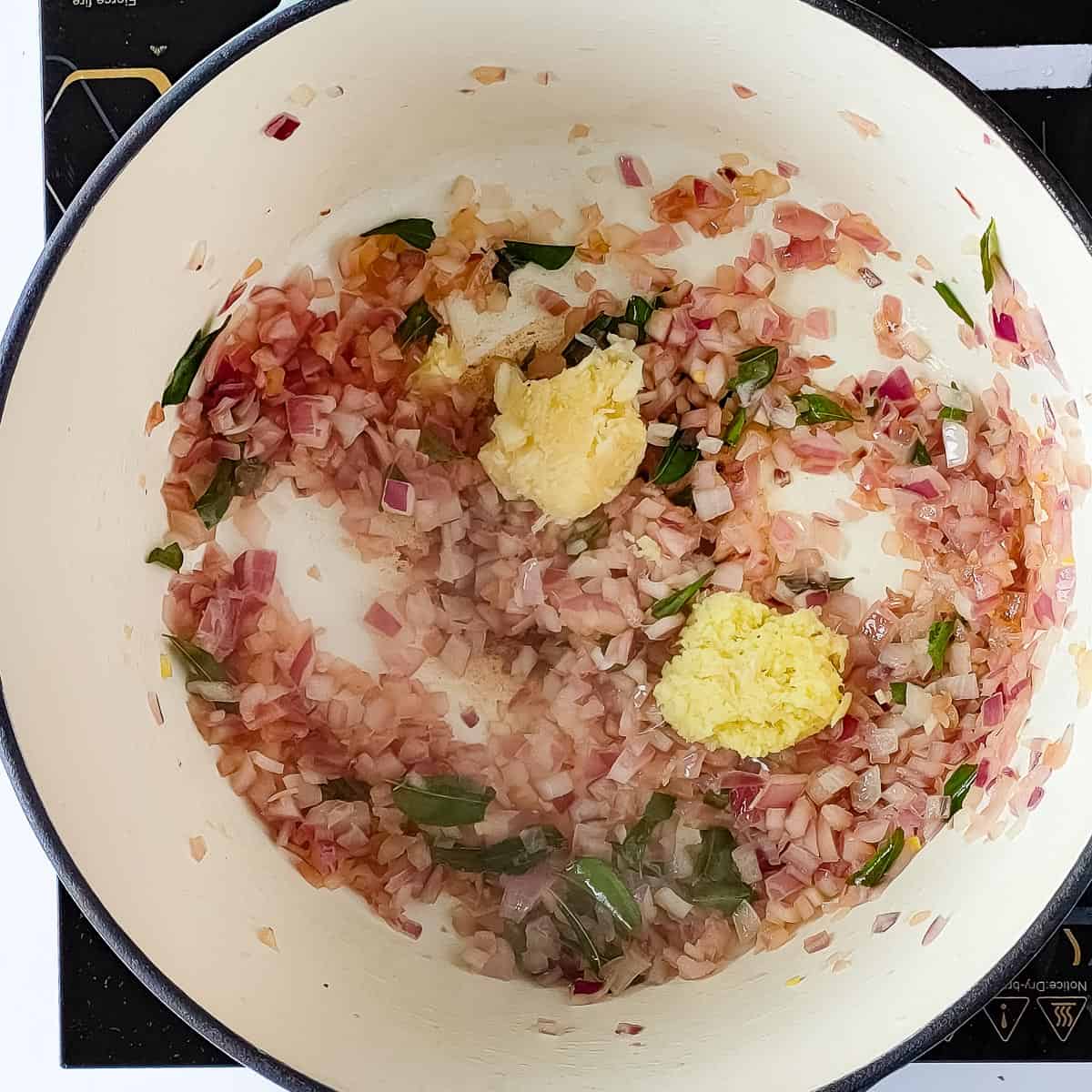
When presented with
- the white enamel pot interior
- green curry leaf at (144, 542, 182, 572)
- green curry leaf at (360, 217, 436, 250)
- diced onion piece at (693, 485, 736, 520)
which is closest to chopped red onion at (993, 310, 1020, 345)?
the white enamel pot interior

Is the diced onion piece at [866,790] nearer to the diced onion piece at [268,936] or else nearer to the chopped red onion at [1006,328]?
the chopped red onion at [1006,328]

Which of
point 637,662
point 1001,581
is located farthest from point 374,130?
point 1001,581

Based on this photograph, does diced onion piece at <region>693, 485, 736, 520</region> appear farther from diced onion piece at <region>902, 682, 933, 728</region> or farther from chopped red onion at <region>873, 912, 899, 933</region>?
chopped red onion at <region>873, 912, 899, 933</region>

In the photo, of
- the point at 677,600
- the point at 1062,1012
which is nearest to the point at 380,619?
the point at 677,600

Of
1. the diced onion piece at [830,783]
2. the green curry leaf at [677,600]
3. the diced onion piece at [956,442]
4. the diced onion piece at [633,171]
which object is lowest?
the diced onion piece at [830,783]

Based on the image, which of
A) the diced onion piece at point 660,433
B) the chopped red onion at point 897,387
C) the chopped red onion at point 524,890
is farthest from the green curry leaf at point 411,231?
the chopped red onion at point 524,890

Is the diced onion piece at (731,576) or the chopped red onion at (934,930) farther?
the diced onion piece at (731,576)

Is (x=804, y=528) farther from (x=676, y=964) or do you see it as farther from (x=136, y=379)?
(x=136, y=379)

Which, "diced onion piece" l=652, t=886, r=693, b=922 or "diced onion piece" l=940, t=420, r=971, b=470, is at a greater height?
"diced onion piece" l=940, t=420, r=971, b=470

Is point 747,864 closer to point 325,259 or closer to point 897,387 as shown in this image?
point 897,387
